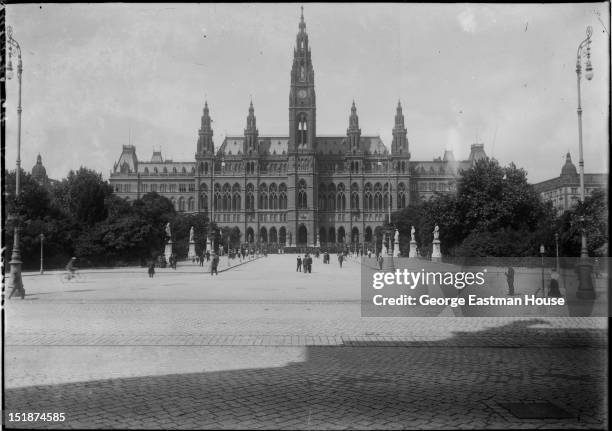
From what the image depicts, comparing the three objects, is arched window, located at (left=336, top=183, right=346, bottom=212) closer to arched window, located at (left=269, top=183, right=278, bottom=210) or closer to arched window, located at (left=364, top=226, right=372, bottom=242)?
arched window, located at (left=364, top=226, right=372, bottom=242)

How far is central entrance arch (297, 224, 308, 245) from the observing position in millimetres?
114256

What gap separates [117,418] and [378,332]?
21.2 ft

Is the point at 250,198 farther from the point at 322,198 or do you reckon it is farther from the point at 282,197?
the point at 322,198

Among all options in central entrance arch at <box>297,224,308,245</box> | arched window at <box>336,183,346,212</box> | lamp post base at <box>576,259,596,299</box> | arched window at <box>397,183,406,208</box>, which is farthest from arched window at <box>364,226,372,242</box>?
lamp post base at <box>576,259,596,299</box>

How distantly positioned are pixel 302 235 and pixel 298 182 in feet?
35.5

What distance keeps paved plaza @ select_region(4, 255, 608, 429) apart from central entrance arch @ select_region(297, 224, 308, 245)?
100m

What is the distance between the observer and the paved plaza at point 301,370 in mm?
5844

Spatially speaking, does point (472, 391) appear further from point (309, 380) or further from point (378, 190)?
point (378, 190)

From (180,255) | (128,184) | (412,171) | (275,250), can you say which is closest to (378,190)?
(412,171)

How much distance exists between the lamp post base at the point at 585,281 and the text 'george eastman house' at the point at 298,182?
3699 inches

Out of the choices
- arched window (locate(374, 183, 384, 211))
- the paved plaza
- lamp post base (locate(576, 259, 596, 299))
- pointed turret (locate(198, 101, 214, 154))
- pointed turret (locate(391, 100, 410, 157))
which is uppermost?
pointed turret (locate(198, 101, 214, 154))

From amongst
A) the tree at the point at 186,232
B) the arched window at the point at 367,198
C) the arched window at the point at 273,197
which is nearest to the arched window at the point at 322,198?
the arched window at the point at 367,198

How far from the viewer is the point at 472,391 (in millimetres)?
6797

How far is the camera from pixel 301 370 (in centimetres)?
786
